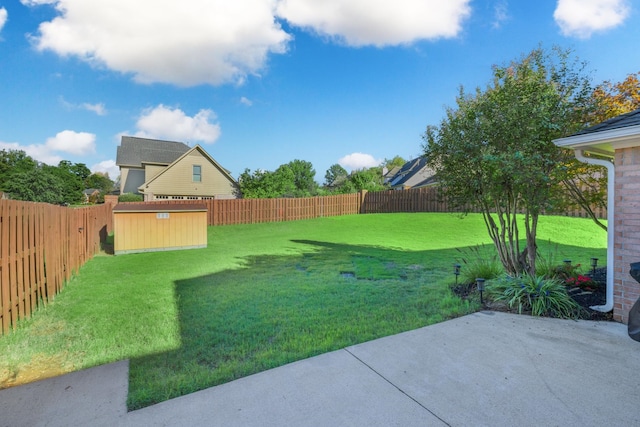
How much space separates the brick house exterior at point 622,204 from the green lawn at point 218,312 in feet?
5.39

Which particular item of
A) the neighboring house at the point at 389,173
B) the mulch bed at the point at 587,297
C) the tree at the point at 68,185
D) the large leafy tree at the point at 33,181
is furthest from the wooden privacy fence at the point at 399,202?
the tree at the point at 68,185

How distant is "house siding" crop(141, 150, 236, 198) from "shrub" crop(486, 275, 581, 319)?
2362cm

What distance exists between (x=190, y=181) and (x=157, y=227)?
1489cm

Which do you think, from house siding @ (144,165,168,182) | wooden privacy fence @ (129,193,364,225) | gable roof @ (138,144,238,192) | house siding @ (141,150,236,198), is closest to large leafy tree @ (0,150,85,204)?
house siding @ (144,165,168,182)

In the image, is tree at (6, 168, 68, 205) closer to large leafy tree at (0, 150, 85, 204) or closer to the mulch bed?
large leafy tree at (0, 150, 85, 204)

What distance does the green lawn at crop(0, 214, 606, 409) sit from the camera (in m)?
2.67

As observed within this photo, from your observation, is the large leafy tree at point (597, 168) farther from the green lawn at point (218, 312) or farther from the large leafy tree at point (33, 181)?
the large leafy tree at point (33, 181)

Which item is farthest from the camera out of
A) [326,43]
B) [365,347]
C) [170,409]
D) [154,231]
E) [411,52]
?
[326,43]

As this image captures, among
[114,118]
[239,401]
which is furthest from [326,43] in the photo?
[114,118]

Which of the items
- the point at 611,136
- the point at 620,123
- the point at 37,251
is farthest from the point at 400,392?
the point at 37,251

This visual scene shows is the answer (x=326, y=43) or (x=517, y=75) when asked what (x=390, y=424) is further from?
(x=326, y=43)

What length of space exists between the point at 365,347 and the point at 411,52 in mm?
12397

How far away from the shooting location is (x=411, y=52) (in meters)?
11.9

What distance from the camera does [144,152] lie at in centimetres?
2619
